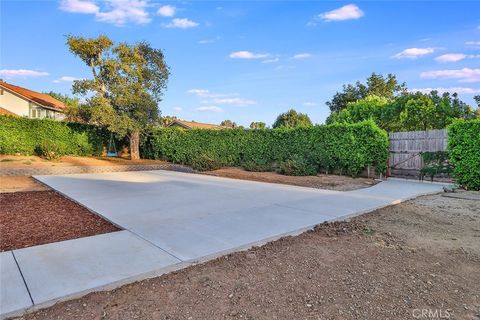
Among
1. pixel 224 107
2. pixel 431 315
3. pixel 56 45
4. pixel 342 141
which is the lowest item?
pixel 431 315

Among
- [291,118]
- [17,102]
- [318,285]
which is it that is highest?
[17,102]

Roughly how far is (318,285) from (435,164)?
388 inches

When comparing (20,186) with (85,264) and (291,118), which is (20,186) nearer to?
(85,264)

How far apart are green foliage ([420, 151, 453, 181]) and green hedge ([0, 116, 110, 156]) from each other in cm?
1870

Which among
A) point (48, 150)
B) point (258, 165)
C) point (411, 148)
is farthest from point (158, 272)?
point (48, 150)

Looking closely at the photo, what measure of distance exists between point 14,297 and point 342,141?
1136 centimetres

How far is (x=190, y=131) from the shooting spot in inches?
748

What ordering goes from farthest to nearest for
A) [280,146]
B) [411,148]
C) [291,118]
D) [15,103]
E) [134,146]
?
[291,118] < [15,103] < [134,146] < [280,146] < [411,148]

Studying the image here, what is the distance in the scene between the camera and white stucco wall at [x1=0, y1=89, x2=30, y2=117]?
2744cm

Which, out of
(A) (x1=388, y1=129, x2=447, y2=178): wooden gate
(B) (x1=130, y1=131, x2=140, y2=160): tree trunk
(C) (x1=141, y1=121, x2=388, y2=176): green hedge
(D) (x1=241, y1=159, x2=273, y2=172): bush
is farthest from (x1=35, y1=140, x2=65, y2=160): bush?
(A) (x1=388, y1=129, x2=447, y2=178): wooden gate

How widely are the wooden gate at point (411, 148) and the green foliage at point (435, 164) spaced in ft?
0.60

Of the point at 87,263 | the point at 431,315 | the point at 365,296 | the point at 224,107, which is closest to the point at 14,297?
the point at 87,263

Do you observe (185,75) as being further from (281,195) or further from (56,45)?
(281,195)

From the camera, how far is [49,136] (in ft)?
59.0
